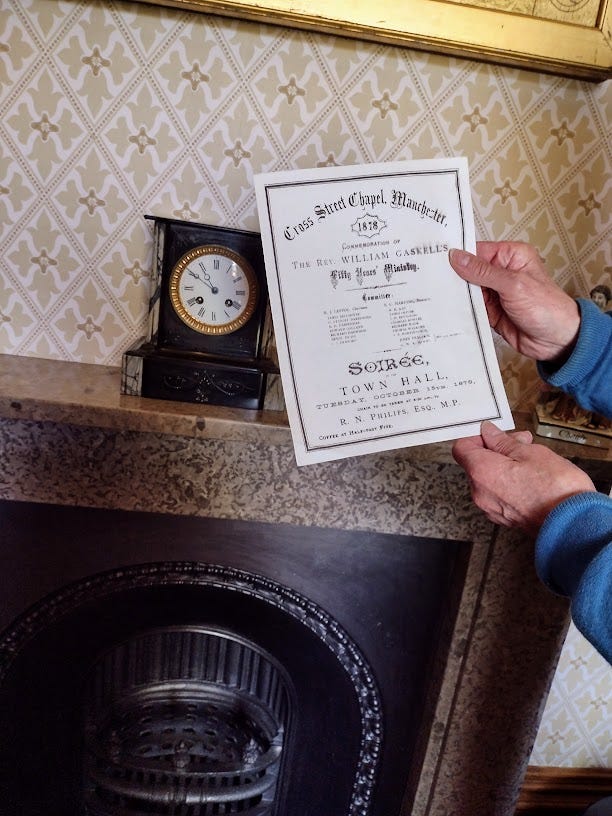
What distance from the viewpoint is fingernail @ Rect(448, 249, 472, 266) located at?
0.85 meters

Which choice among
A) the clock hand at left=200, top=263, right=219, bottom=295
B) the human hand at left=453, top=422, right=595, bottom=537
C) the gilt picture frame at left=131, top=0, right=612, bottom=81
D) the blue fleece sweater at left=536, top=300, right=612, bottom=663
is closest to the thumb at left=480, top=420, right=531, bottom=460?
the human hand at left=453, top=422, right=595, bottom=537

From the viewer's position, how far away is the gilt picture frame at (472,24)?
99cm

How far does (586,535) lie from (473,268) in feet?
1.13

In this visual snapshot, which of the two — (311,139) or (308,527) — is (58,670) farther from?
(311,139)

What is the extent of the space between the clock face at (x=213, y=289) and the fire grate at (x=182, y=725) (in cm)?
57

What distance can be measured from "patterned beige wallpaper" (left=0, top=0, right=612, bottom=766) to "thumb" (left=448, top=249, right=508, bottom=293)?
32 cm

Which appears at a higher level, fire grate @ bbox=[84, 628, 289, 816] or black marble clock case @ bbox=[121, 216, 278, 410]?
black marble clock case @ bbox=[121, 216, 278, 410]

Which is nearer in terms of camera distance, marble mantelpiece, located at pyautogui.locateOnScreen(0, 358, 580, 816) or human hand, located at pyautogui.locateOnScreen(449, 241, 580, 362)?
human hand, located at pyautogui.locateOnScreen(449, 241, 580, 362)

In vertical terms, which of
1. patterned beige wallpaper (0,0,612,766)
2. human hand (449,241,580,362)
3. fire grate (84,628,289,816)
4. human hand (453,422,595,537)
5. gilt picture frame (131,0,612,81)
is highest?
gilt picture frame (131,0,612,81)

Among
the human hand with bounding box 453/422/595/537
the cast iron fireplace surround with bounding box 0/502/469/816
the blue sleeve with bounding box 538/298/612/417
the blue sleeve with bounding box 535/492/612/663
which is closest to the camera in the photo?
the blue sleeve with bounding box 535/492/612/663

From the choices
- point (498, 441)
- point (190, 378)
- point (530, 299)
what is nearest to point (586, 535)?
point (498, 441)

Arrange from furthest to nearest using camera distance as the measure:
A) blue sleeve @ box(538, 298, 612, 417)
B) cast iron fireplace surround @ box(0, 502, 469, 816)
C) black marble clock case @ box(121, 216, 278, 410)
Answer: cast iron fireplace surround @ box(0, 502, 469, 816)
black marble clock case @ box(121, 216, 278, 410)
blue sleeve @ box(538, 298, 612, 417)

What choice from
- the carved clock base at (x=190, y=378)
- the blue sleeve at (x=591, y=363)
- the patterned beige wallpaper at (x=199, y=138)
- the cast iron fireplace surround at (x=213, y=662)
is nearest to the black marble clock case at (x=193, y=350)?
the carved clock base at (x=190, y=378)

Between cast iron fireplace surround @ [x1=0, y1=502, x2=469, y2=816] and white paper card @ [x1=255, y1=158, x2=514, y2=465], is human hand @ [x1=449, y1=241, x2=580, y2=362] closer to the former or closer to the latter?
white paper card @ [x1=255, y1=158, x2=514, y2=465]
